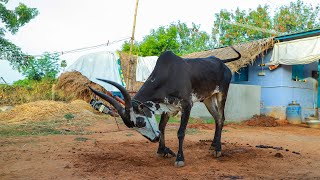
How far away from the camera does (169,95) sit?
5.59 meters

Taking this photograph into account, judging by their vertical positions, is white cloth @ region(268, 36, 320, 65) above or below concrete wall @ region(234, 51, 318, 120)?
above

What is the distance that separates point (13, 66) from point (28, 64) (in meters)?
0.42

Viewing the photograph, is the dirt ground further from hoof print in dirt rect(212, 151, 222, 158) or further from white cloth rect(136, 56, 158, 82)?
white cloth rect(136, 56, 158, 82)

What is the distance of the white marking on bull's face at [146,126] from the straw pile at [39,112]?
8.52 metres

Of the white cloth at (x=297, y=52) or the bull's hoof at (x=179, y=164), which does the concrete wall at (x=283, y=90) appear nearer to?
the white cloth at (x=297, y=52)

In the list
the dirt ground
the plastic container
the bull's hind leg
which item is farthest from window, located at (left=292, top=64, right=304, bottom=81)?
the bull's hind leg

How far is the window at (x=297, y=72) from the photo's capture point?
47.9ft

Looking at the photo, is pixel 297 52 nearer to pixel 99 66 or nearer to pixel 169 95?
pixel 99 66

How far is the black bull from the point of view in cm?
508

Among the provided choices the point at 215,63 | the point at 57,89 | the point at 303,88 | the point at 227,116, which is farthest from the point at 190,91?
the point at 57,89

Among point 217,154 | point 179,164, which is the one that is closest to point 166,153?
point 179,164

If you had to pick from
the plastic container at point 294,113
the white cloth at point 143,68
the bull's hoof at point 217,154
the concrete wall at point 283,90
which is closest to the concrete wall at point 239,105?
the concrete wall at point 283,90

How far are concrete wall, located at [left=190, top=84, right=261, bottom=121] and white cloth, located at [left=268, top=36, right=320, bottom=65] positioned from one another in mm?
1538

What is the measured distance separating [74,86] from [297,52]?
10570mm
